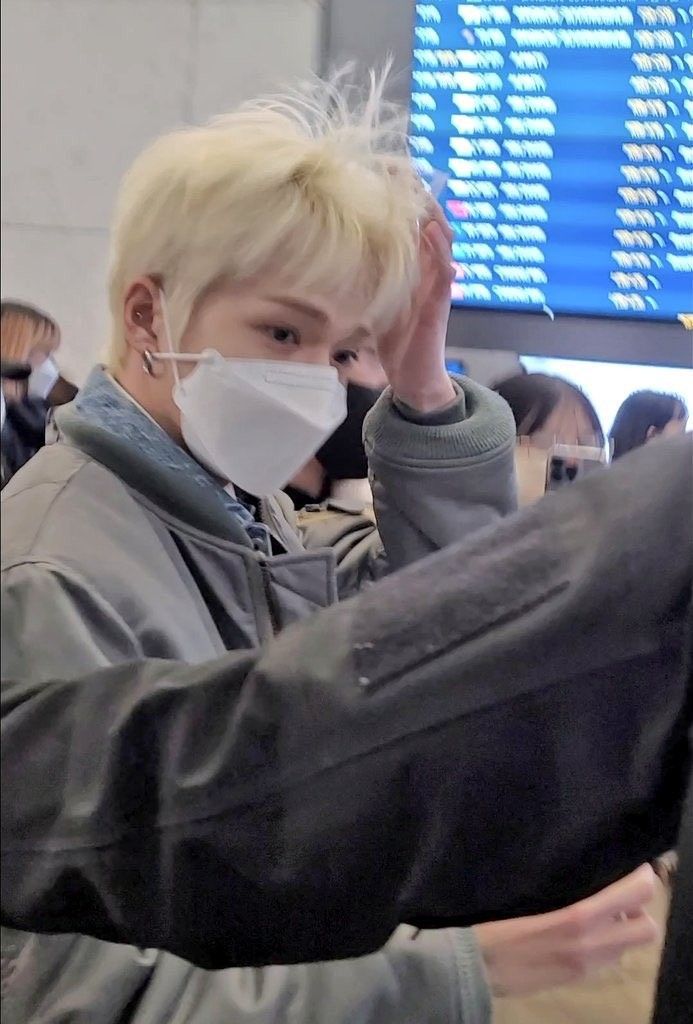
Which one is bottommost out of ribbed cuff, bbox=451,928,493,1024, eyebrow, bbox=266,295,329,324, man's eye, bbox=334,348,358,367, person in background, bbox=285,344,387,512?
ribbed cuff, bbox=451,928,493,1024

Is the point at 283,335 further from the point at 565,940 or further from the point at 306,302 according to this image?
the point at 565,940

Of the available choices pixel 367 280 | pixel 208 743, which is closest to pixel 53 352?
pixel 367 280

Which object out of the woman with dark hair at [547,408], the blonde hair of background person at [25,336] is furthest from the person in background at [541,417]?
the blonde hair of background person at [25,336]

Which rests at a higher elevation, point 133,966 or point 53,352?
point 53,352

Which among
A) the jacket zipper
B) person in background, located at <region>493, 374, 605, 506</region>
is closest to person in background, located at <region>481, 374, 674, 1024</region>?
person in background, located at <region>493, 374, 605, 506</region>

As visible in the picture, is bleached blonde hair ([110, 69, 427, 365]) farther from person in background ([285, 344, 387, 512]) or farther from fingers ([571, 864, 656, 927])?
fingers ([571, 864, 656, 927])

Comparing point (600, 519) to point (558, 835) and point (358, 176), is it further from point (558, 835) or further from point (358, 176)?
point (358, 176)

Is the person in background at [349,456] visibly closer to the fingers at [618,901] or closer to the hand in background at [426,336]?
the hand in background at [426,336]
